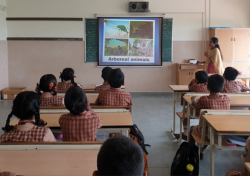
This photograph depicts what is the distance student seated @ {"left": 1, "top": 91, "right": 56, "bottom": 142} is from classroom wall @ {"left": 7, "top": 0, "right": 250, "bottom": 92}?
583cm

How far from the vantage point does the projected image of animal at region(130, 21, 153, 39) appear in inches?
297

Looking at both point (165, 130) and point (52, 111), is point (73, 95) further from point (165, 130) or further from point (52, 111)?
point (165, 130)

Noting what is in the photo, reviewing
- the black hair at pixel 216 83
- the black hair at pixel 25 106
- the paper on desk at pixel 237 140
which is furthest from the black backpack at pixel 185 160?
the black hair at pixel 25 106

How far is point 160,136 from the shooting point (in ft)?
13.7

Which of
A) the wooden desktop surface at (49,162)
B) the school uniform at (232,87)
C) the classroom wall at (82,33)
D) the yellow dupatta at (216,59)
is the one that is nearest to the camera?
the wooden desktop surface at (49,162)

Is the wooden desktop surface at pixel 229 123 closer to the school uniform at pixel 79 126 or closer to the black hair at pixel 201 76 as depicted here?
the school uniform at pixel 79 126

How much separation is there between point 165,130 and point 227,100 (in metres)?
1.66

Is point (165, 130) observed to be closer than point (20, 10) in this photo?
Yes

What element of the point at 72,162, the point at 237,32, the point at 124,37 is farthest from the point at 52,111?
the point at 237,32

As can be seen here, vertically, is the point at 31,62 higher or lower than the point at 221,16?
lower

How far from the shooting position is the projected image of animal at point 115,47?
24.8 feet

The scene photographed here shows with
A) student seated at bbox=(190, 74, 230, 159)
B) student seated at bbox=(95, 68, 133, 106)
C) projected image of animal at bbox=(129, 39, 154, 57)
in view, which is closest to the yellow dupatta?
projected image of animal at bbox=(129, 39, 154, 57)

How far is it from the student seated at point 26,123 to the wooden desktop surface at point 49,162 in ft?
0.56

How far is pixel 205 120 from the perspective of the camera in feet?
8.04
